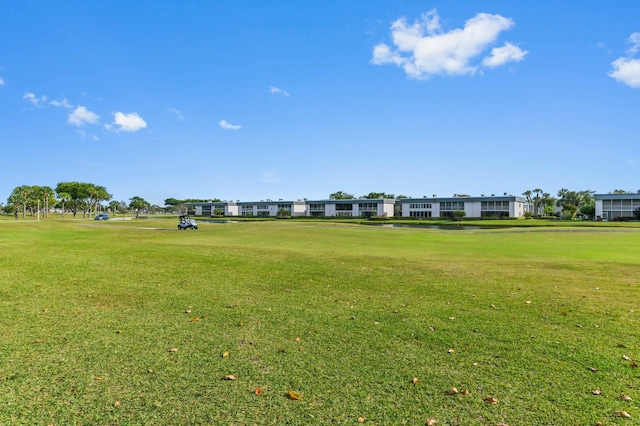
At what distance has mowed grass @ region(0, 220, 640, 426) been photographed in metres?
4.66

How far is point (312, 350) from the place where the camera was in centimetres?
644

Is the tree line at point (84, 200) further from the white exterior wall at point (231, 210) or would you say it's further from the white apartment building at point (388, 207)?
the white exterior wall at point (231, 210)

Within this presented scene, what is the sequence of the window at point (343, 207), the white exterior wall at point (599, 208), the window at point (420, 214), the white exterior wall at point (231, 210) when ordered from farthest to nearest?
the white exterior wall at point (231, 210) < the window at point (343, 207) < the window at point (420, 214) < the white exterior wall at point (599, 208)

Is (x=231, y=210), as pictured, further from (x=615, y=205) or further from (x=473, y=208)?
(x=615, y=205)

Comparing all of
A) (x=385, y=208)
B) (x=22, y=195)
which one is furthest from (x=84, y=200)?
(x=385, y=208)

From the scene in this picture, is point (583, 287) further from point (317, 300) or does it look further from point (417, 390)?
point (417, 390)

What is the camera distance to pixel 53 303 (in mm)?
8938

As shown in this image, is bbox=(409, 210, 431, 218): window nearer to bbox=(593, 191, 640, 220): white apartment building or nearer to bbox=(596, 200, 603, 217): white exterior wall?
bbox=(593, 191, 640, 220): white apartment building

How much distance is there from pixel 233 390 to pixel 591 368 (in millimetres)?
5493

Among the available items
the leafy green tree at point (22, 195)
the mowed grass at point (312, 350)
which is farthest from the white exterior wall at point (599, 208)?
the leafy green tree at point (22, 195)

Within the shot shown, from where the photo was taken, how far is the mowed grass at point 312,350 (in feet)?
15.3

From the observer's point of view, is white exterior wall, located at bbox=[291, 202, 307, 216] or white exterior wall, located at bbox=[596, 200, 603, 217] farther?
white exterior wall, located at bbox=[291, 202, 307, 216]

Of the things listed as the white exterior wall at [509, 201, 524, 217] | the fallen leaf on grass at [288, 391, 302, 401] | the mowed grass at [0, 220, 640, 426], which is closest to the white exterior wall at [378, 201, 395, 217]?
the white exterior wall at [509, 201, 524, 217]

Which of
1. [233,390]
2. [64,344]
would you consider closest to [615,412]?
[233,390]
